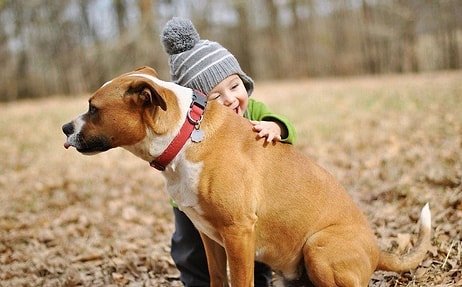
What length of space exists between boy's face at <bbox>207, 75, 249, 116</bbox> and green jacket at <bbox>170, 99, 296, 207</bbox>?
239 mm

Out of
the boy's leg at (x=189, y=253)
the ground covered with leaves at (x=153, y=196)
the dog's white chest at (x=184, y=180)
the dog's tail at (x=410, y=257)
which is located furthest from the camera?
the ground covered with leaves at (x=153, y=196)

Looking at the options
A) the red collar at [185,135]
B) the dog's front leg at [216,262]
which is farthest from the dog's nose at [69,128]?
the dog's front leg at [216,262]

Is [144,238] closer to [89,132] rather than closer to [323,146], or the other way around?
[89,132]

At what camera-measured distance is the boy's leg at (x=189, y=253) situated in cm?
432

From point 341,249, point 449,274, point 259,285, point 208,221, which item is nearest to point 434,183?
point 449,274

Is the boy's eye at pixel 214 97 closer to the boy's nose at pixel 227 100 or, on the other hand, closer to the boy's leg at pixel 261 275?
the boy's nose at pixel 227 100

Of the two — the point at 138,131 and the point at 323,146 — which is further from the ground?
the point at 138,131

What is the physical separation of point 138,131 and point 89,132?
30 cm

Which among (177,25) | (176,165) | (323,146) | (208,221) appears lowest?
(323,146)

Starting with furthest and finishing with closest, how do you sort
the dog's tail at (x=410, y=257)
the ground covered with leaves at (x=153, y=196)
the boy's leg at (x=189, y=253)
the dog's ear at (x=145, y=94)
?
the ground covered with leaves at (x=153, y=196)
the boy's leg at (x=189, y=253)
the dog's tail at (x=410, y=257)
the dog's ear at (x=145, y=94)

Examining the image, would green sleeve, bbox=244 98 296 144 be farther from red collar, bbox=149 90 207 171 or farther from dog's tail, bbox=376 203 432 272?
dog's tail, bbox=376 203 432 272

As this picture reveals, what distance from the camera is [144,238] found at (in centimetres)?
604

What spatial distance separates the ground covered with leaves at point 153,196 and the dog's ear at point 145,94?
7.37ft

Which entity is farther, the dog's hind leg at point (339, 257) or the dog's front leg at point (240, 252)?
the dog's hind leg at point (339, 257)
